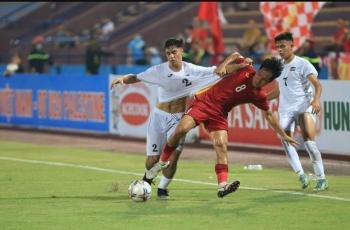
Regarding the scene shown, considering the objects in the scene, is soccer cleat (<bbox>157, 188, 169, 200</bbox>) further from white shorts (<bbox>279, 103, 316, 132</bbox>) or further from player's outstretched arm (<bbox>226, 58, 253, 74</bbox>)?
white shorts (<bbox>279, 103, 316, 132</bbox>)

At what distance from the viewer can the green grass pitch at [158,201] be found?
36.6 ft

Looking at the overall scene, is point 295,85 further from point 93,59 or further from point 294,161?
point 93,59

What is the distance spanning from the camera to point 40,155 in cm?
2053

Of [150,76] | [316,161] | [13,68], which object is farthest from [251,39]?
[150,76]

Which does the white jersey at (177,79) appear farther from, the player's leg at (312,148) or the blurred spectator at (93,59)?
the blurred spectator at (93,59)

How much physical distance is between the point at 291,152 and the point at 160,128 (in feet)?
6.99

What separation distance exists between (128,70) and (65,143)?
6315 millimetres

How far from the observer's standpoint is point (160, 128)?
1341 cm

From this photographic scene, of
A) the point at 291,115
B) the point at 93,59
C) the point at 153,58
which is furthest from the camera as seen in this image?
the point at 153,58

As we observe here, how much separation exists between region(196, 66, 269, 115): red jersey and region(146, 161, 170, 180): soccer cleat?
927 mm

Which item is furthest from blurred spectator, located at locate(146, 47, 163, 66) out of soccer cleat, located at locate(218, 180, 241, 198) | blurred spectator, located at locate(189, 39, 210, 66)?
soccer cleat, located at locate(218, 180, 241, 198)

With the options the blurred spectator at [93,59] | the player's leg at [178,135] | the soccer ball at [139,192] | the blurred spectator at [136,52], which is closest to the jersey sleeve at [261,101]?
the player's leg at [178,135]

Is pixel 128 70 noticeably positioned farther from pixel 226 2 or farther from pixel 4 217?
pixel 4 217

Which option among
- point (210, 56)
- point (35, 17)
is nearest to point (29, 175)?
point (210, 56)
